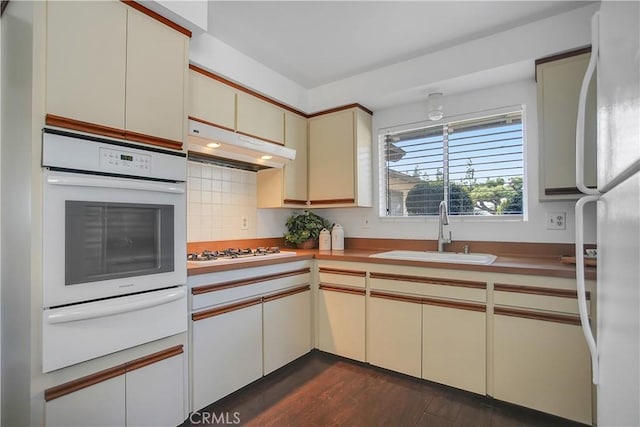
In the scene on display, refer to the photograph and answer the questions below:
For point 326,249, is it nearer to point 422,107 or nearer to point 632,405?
point 422,107

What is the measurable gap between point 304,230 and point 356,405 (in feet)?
5.05

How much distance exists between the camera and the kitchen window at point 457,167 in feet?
8.18

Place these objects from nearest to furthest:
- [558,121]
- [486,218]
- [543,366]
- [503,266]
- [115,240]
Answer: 1. [115,240]
2. [543,366]
3. [503,266]
4. [558,121]
5. [486,218]

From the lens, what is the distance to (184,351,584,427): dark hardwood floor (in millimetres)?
1830

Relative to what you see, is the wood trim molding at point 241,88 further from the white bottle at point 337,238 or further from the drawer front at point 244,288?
the drawer front at point 244,288

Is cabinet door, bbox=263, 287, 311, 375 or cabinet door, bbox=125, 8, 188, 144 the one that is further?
cabinet door, bbox=263, 287, 311, 375

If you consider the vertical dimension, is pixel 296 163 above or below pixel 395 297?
above

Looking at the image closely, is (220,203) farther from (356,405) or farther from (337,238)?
(356,405)

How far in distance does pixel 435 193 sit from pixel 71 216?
2539mm

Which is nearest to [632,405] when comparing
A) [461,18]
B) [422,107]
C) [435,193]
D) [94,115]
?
[94,115]

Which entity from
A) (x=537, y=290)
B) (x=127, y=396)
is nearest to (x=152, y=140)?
(x=127, y=396)

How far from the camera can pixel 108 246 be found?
1466 mm

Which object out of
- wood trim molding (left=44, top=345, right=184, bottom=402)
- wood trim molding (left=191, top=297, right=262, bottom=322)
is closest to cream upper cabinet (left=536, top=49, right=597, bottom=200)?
wood trim molding (left=191, top=297, right=262, bottom=322)

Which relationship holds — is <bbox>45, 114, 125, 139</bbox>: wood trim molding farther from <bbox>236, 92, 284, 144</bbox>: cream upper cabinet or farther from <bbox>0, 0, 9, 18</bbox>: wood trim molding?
<bbox>236, 92, 284, 144</bbox>: cream upper cabinet
